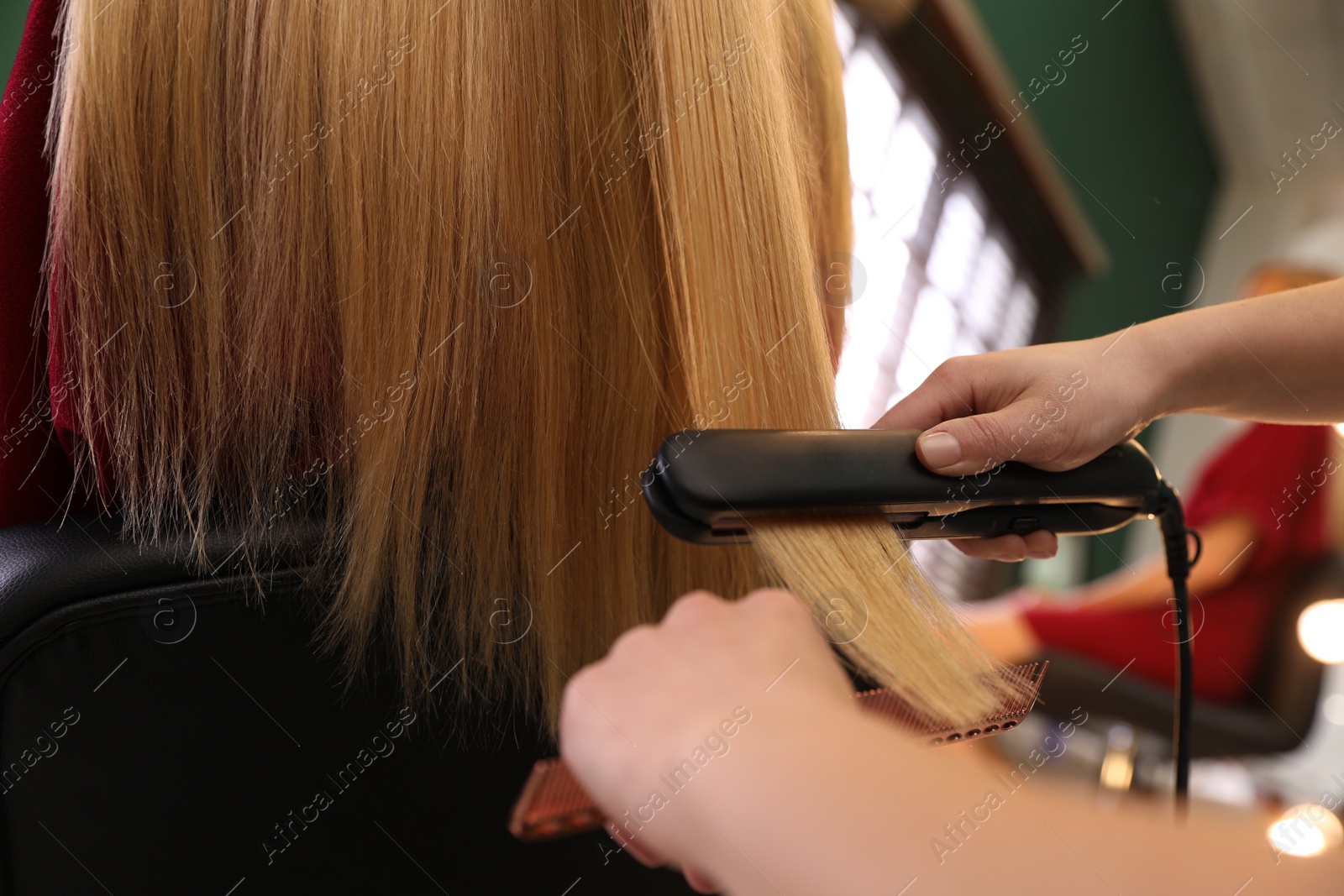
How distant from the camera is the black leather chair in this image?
1.09ft

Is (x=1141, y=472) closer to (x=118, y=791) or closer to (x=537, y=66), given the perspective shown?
(x=537, y=66)

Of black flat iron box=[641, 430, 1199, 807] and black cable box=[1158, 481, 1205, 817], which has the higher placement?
black flat iron box=[641, 430, 1199, 807]

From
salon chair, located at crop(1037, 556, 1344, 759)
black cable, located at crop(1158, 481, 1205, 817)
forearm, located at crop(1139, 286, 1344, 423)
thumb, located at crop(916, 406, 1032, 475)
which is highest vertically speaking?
thumb, located at crop(916, 406, 1032, 475)

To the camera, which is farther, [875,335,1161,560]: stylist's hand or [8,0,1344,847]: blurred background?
[8,0,1344,847]: blurred background

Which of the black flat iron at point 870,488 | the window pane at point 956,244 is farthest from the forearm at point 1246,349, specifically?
the window pane at point 956,244

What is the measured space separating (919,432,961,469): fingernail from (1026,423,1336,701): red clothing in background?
149 cm

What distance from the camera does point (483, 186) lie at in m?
0.43

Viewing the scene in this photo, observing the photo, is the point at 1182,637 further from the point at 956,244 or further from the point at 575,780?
the point at 956,244

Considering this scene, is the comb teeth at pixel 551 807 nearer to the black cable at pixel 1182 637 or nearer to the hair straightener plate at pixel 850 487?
the hair straightener plate at pixel 850 487

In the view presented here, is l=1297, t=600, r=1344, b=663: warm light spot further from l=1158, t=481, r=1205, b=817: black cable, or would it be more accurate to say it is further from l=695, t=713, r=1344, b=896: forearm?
l=695, t=713, r=1344, b=896: forearm

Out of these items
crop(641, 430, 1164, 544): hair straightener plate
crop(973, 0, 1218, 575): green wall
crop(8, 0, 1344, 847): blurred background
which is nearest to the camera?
crop(641, 430, 1164, 544): hair straightener plate

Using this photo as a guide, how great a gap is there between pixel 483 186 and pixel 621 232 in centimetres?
8

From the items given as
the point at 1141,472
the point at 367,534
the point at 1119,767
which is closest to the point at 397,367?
the point at 367,534

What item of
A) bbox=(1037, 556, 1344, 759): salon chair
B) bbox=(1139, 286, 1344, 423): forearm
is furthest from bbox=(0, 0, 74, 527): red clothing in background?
bbox=(1037, 556, 1344, 759): salon chair
